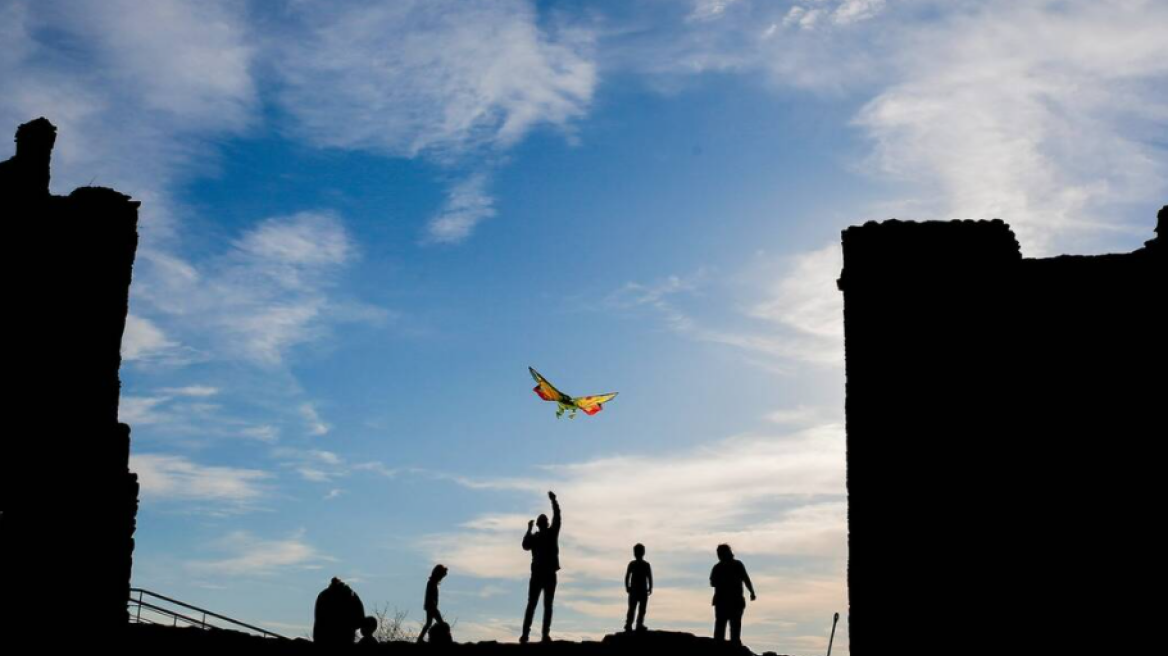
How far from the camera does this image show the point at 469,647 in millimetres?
14383

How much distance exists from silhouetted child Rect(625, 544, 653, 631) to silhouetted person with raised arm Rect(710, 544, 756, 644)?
36.5 inches

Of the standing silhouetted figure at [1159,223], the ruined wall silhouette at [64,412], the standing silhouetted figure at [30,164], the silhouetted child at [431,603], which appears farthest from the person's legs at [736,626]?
the standing silhouetted figure at [30,164]

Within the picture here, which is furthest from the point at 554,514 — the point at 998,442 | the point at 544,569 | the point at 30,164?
the point at 30,164

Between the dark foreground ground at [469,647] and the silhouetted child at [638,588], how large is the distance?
0.98 m

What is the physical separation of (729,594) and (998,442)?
430 centimetres

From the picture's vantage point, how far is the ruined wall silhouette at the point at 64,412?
1672 cm

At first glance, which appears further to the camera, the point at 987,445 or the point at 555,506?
the point at 555,506

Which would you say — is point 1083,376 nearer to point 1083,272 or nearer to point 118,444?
point 1083,272

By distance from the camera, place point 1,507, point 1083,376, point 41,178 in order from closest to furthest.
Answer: point 1083,376 → point 1,507 → point 41,178

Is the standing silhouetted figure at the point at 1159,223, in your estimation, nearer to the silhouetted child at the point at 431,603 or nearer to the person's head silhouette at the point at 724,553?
the person's head silhouette at the point at 724,553

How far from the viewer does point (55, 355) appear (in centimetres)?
1767

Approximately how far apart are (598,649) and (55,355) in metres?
10.1

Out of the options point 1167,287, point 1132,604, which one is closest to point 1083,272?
point 1167,287

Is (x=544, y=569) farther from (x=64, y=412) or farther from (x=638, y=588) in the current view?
(x=64, y=412)
